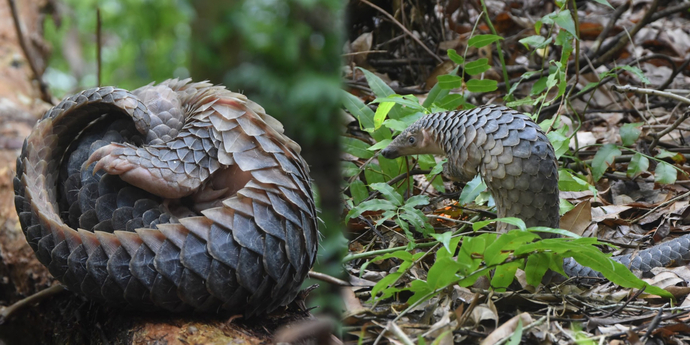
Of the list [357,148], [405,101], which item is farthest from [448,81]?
[357,148]

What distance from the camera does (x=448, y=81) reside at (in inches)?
60.6

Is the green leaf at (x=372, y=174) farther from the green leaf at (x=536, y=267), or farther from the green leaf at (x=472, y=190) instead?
the green leaf at (x=536, y=267)

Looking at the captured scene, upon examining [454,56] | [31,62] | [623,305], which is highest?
[31,62]

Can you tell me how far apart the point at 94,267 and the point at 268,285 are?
29cm

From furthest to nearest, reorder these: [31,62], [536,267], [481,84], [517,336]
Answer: [31,62]
[481,84]
[536,267]
[517,336]

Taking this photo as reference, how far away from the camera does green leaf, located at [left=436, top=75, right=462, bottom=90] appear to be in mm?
1530

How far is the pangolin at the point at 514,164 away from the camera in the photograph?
1.15m

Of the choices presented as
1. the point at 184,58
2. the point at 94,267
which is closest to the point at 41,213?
the point at 94,267

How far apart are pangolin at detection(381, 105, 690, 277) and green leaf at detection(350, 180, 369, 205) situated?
31cm

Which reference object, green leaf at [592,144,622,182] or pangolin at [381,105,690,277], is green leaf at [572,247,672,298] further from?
green leaf at [592,144,622,182]

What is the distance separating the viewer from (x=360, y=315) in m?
1.03

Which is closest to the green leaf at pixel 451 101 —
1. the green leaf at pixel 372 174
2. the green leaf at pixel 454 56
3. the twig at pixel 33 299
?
the green leaf at pixel 454 56

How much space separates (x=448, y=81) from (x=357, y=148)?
12.6 inches

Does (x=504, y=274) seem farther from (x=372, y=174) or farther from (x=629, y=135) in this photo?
(x=629, y=135)
